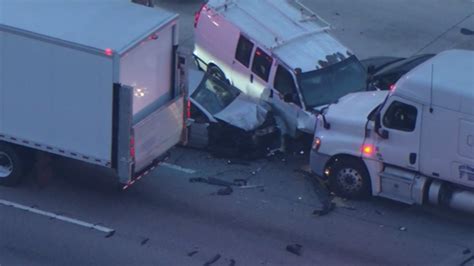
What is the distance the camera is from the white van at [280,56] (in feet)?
60.3

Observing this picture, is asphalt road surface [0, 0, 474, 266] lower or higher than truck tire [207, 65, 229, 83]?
lower

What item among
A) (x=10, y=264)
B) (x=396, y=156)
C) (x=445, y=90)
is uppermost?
(x=445, y=90)

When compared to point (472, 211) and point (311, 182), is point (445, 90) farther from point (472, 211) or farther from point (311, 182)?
point (311, 182)

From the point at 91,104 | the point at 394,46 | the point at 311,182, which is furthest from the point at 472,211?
the point at 394,46

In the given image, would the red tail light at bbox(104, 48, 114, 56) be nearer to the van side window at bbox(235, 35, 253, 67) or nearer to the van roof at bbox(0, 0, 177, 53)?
the van roof at bbox(0, 0, 177, 53)

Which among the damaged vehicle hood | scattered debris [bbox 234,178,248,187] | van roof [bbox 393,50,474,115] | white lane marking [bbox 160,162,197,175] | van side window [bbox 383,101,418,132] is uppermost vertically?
van roof [bbox 393,50,474,115]

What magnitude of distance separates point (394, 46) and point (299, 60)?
6.36 m

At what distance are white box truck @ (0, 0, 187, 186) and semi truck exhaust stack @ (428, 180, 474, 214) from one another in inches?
173

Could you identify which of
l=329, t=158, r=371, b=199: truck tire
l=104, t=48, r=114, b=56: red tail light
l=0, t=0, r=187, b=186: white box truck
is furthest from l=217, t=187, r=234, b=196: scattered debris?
l=104, t=48, r=114, b=56: red tail light

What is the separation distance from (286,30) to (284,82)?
1.34 m

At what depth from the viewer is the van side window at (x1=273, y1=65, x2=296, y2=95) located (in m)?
18.4

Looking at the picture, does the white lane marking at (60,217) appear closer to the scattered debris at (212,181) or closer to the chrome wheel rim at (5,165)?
the chrome wheel rim at (5,165)

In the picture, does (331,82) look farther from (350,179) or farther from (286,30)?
(350,179)

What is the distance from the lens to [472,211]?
1559 cm
